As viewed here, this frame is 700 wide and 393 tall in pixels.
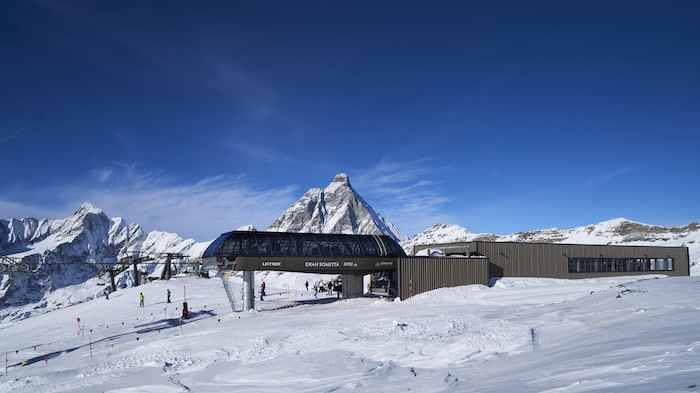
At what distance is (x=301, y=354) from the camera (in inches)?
638

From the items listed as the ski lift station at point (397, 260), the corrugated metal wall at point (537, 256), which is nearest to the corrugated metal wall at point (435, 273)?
the ski lift station at point (397, 260)

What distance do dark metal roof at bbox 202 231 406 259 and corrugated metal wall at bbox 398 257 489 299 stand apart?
1.68 meters

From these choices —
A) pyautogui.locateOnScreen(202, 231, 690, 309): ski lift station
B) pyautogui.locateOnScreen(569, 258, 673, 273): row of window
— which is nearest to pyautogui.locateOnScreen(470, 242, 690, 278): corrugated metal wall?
pyautogui.locateOnScreen(202, 231, 690, 309): ski lift station

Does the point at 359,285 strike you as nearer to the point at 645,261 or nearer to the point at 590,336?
the point at 590,336

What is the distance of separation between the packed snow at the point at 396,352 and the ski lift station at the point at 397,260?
495 centimetres

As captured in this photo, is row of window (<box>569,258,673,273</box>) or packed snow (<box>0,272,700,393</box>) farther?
row of window (<box>569,258,673,273</box>)

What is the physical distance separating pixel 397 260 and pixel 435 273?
3377mm

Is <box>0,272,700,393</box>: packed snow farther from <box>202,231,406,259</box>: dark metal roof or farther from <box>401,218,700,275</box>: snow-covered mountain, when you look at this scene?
<box>401,218,700,275</box>: snow-covered mountain

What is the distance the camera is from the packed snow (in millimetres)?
9062

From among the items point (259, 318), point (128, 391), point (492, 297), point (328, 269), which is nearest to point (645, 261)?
point (492, 297)

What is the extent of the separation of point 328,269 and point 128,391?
22.5 metres

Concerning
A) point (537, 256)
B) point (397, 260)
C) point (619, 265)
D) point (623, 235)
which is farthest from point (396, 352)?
point (623, 235)

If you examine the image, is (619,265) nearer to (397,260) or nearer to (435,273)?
(435,273)

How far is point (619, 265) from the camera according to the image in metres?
49.5
